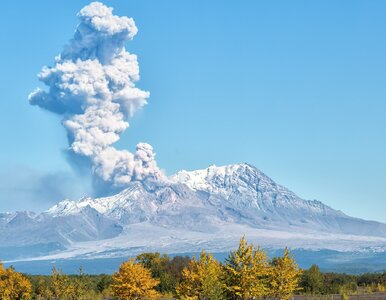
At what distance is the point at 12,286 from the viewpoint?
103812 millimetres

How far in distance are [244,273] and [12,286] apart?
156 ft

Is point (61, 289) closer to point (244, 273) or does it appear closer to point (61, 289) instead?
point (61, 289)

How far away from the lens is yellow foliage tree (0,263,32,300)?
103m

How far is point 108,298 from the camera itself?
118 m

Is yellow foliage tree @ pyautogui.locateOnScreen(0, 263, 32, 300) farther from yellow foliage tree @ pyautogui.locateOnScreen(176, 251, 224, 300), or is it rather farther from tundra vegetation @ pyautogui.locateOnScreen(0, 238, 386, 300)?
yellow foliage tree @ pyautogui.locateOnScreen(176, 251, 224, 300)

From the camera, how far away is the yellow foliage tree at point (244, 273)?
67812 millimetres

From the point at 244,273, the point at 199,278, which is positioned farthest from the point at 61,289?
the point at 244,273

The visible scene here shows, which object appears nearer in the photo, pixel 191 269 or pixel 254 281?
pixel 254 281

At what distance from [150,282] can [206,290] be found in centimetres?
993

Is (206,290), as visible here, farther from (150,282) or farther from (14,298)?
(14,298)

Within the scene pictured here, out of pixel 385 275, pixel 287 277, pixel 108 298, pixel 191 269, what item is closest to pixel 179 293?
pixel 191 269

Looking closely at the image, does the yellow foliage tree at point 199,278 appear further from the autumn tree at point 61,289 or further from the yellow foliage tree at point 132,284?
the autumn tree at point 61,289

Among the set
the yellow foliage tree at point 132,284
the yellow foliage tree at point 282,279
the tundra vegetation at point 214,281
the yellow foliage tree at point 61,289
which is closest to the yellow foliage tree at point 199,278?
the tundra vegetation at point 214,281

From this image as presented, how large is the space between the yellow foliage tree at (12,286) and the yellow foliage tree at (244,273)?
44.3 metres
